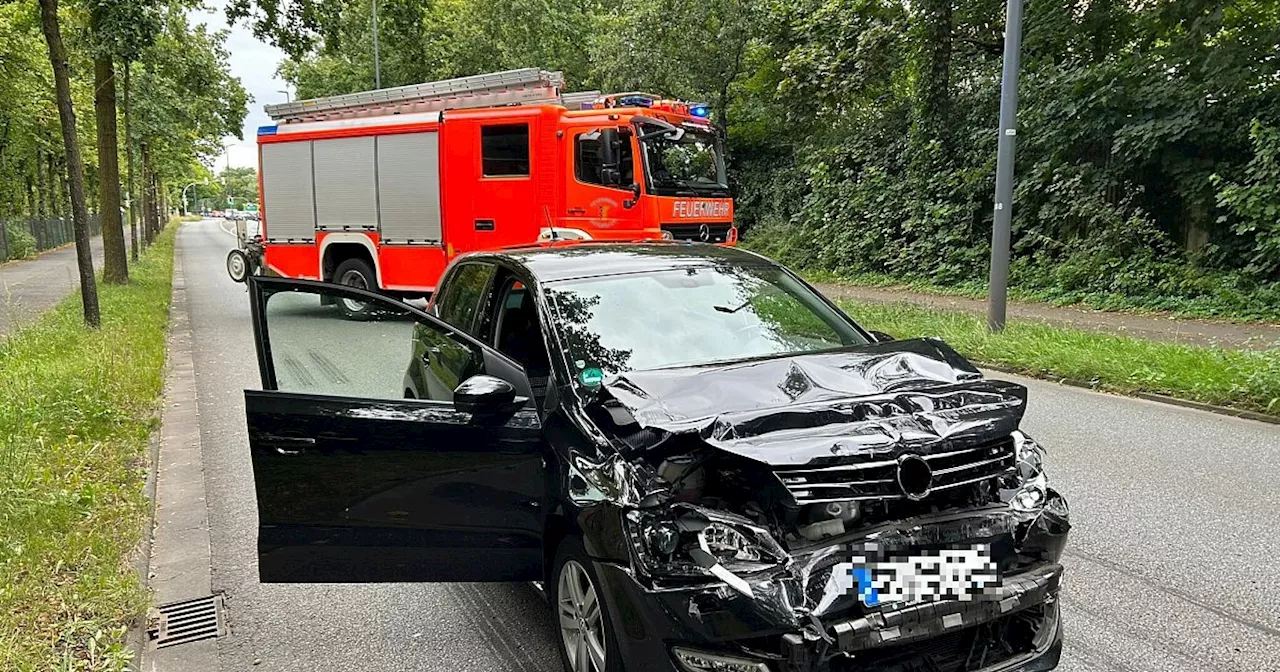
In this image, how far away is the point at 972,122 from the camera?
17594 millimetres

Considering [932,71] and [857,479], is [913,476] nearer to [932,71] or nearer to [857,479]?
[857,479]

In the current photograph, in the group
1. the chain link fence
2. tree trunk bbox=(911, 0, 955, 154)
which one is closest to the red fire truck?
tree trunk bbox=(911, 0, 955, 154)

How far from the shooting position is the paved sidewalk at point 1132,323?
10.3m

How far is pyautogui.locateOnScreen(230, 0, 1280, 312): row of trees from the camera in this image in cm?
1282

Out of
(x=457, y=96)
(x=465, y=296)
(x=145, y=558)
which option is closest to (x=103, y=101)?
(x=457, y=96)

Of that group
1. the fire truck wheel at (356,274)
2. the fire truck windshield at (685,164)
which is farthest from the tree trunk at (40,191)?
the fire truck windshield at (685,164)

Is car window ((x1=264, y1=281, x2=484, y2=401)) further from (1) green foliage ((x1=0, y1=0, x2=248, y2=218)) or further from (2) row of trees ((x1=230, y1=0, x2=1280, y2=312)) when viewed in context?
(2) row of trees ((x1=230, y1=0, x2=1280, y2=312))

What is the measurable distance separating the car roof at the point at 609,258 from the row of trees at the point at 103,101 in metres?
8.56

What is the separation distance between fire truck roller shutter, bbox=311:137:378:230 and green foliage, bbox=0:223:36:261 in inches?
783

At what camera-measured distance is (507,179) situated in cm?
1259

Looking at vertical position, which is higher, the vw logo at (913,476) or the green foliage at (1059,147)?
the green foliage at (1059,147)

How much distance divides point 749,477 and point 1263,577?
3036mm

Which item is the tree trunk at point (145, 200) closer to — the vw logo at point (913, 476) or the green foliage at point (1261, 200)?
the green foliage at point (1261, 200)

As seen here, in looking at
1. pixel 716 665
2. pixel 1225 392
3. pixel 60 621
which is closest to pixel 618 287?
pixel 716 665
